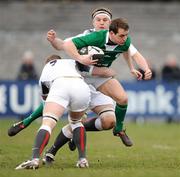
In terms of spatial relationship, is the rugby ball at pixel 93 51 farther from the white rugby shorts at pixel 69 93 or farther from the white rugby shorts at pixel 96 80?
the white rugby shorts at pixel 96 80

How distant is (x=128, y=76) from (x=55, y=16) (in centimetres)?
441

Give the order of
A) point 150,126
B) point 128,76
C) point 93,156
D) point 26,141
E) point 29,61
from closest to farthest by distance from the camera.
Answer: point 93,156 < point 26,141 < point 150,126 < point 29,61 < point 128,76

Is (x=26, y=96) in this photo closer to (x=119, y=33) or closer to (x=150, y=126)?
(x=150, y=126)

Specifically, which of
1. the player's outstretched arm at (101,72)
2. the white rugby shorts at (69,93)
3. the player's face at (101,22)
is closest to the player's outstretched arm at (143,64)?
the player's outstretched arm at (101,72)

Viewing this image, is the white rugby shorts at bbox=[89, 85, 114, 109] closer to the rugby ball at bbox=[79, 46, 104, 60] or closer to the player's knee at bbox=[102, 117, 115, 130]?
the player's knee at bbox=[102, 117, 115, 130]

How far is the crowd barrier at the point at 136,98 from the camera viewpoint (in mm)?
25000

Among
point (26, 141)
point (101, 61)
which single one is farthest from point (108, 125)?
point (26, 141)

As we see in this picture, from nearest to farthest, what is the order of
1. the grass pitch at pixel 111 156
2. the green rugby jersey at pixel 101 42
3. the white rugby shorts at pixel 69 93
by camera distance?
the grass pitch at pixel 111 156, the white rugby shorts at pixel 69 93, the green rugby jersey at pixel 101 42

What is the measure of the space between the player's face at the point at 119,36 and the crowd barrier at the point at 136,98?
13.1 m

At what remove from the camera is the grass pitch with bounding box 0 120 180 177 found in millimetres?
11305

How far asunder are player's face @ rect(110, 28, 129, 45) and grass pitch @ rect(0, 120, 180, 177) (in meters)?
1.91

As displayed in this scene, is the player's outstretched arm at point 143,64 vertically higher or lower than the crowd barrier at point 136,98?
higher

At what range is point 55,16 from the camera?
3441 centimetres

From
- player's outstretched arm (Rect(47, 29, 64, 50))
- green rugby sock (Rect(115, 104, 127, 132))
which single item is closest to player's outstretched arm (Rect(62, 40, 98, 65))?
player's outstretched arm (Rect(47, 29, 64, 50))
